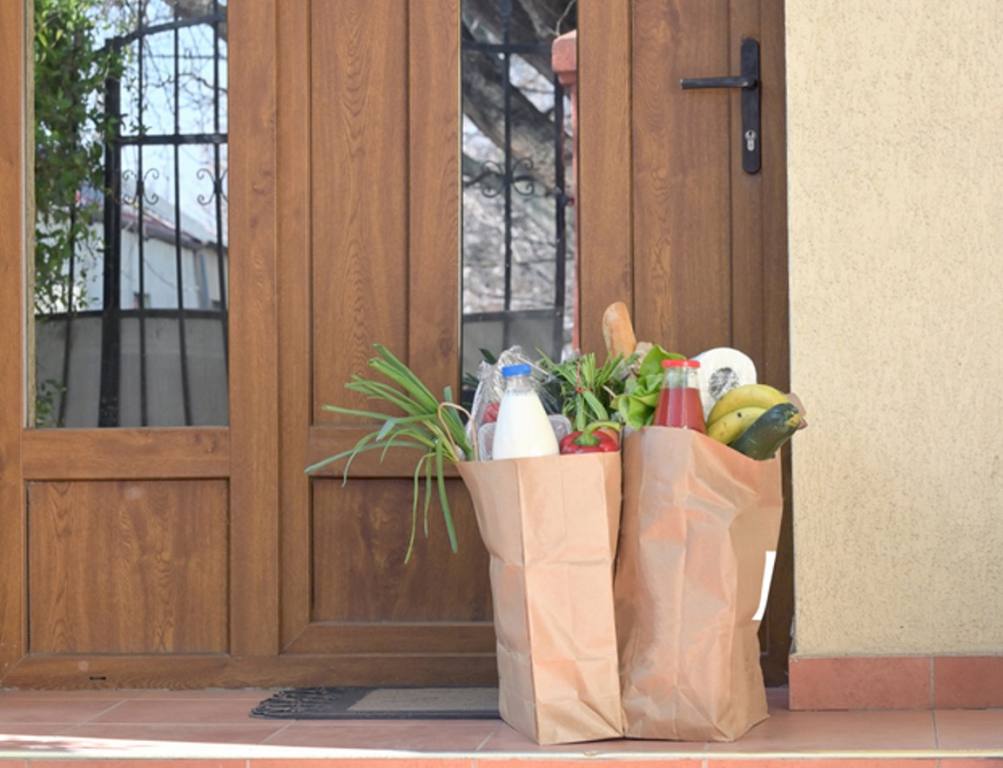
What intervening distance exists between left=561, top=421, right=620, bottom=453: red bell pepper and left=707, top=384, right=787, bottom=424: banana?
19 cm

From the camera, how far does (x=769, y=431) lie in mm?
2465

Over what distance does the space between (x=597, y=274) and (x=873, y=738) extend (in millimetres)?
1084

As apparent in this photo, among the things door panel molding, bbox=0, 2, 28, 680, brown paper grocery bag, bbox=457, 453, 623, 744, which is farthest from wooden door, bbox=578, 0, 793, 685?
door panel molding, bbox=0, 2, 28, 680

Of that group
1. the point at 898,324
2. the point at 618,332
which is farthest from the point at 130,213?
the point at 898,324

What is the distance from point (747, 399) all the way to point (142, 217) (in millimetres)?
1393

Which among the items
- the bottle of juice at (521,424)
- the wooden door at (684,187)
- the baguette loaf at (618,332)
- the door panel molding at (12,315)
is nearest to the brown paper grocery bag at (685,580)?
the bottle of juice at (521,424)

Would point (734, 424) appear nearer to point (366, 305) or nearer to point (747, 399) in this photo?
point (747, 399)

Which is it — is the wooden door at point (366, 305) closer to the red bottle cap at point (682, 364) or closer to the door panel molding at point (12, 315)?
the door panel molding at point (12, 315)

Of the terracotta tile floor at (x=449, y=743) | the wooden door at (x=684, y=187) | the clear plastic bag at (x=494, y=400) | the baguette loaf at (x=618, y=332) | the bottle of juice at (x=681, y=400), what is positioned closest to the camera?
the terracotta tile floor at (x=449, y=743)

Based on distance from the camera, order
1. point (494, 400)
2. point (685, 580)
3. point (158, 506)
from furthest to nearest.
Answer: point (158, 506)
point (494, 400)
point (685, 580)

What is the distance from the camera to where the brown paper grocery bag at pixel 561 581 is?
2.44 m

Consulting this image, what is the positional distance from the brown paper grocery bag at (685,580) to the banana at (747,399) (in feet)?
0.39

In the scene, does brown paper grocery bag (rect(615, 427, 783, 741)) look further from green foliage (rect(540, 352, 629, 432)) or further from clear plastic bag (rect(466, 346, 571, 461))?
clear plastic bag (rect(466, 346, 571, 461))

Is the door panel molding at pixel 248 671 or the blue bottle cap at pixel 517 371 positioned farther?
the door panel molding at pixel 248 671
